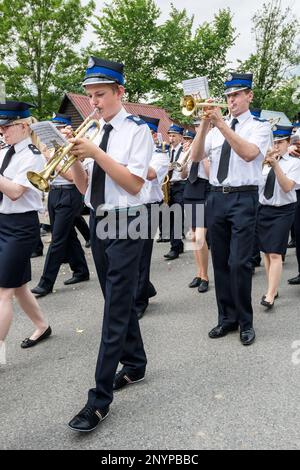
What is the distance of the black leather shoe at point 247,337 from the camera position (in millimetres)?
Result: 4082

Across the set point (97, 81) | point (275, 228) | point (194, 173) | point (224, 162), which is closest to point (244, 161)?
point (224, 162)

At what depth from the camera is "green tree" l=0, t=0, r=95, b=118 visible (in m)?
23.1

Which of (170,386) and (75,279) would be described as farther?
(75,279)

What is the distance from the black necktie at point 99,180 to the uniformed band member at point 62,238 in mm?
2813

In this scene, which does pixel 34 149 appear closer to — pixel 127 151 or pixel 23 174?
pixel 23 174

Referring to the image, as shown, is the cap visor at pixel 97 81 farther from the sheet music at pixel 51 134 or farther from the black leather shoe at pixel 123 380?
the black leather shoe at pixel 123 380

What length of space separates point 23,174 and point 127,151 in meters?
1.15

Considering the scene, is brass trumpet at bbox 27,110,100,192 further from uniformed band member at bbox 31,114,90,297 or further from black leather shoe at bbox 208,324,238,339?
uniformed band member at bbox 31,114,90,297

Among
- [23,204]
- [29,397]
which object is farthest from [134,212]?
[29,397]

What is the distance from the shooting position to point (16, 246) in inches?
146

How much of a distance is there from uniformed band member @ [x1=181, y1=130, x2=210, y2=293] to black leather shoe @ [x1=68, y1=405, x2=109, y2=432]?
3.16 metres

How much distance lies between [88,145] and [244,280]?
2107 mm

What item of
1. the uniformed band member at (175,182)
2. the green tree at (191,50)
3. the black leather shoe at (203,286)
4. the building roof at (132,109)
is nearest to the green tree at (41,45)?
the building roof at (132,109)
